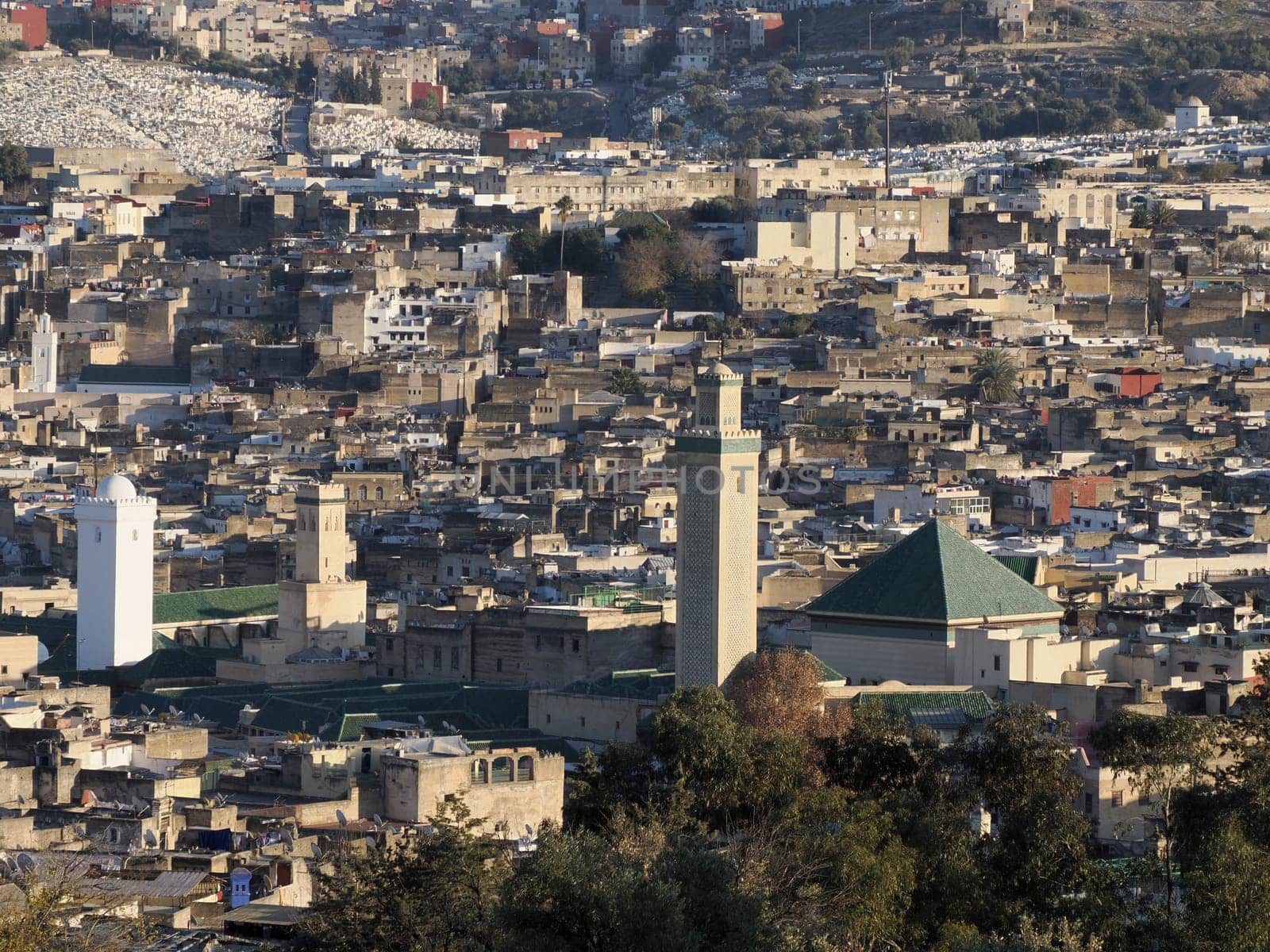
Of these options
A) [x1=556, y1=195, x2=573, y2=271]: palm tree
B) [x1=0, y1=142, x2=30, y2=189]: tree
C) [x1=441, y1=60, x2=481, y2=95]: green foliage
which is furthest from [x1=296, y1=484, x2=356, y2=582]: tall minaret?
[x1=441, y1=60, x2=481, y2=95]: green foliage

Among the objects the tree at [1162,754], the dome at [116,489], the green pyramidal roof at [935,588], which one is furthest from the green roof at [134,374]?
the tree at [1162,754]

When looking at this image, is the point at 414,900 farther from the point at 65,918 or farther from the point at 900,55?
the point at 900,55

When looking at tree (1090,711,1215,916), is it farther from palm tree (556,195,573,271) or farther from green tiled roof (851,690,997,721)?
palm tree (556,195,573,271)

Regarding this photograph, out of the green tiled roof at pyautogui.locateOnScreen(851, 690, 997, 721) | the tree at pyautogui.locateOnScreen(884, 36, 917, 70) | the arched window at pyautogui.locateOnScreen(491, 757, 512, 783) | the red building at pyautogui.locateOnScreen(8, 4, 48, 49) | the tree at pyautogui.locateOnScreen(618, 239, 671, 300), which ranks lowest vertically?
the arched window at pyautogui.locateOnScreen(491, 757, 512, 783)

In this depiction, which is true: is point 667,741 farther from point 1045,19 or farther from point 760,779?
point 1045,19

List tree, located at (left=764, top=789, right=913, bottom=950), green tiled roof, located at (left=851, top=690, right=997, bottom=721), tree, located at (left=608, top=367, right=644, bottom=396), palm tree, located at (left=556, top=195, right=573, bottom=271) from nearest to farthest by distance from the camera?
1. tree, located at (left=764, top=789, right=913, bottom=950)
2. green tiled roof, located at (left=851, top=690, right=997, bottom=721)
3. tree, located at (left=608, top=367, right=644, bottom=396)
4. palm tree, located at (left=556, top=195, right=573, bottom=271)

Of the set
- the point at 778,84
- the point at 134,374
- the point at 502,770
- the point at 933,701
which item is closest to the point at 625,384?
the point at 134,374
